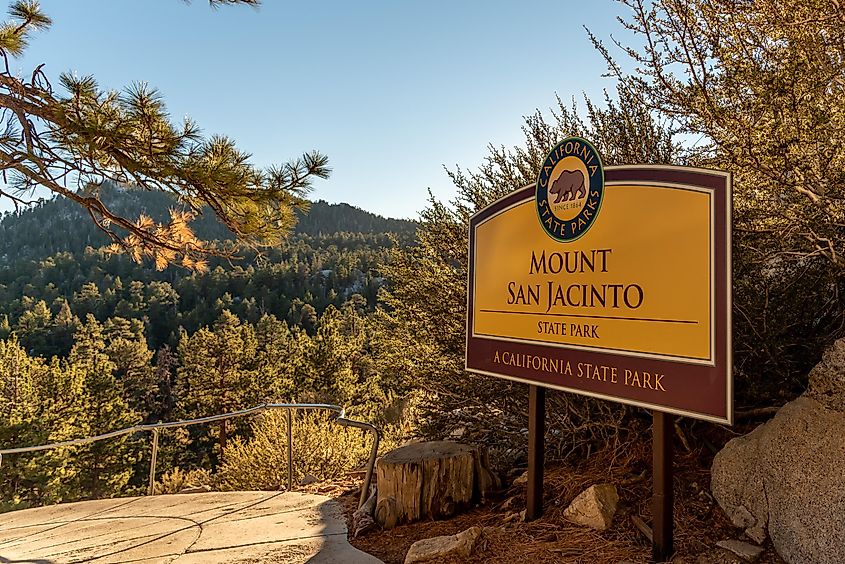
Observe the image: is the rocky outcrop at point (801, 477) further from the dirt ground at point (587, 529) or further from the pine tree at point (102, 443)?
the pine tree at point (102, 443)

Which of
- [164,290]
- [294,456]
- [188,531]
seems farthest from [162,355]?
[188,531]

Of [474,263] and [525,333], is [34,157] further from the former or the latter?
[525,333]

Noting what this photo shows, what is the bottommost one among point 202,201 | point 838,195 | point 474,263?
point 474,263

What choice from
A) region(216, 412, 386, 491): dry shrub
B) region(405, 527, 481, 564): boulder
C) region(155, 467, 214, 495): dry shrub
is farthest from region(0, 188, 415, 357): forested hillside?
region(405, 527, 481, 564): boulder

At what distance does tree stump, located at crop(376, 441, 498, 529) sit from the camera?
3.49 metres

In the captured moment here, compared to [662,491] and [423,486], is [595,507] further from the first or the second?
[423,486]

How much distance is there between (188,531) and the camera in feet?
12.4

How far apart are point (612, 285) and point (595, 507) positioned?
1.25 metres

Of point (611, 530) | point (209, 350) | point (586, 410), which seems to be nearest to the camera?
point (611, 530)

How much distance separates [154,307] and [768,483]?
82.7 metres

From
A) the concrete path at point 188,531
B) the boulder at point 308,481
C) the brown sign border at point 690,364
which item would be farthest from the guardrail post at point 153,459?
the brown sign border at point 690,364

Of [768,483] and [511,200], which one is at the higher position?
[511,200]

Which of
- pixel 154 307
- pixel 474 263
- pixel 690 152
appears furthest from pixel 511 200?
pixel 154 307

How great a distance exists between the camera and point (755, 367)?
3041 millimetres
